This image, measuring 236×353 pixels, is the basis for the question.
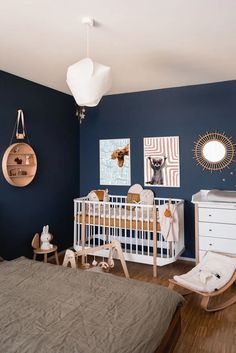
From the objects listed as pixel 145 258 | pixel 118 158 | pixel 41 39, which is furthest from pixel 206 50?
pixel 145 258

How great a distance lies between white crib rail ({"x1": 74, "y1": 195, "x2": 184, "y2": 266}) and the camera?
3520 millimetres

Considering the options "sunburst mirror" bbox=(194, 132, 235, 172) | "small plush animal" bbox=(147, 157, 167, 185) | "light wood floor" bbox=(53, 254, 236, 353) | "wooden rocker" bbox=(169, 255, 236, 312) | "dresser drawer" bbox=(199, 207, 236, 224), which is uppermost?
"sunburst mirror" bbox=(194, 132, 235, 172)

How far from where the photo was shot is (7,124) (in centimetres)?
334

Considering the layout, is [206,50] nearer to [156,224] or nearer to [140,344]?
[156,224]

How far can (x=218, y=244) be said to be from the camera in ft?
10.3

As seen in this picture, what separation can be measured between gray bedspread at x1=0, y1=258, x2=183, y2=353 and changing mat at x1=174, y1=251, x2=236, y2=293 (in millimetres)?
712

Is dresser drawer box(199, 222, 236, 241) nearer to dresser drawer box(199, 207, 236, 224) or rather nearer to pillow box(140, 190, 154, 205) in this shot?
dresser drawer box(199, 207, 236, 224)

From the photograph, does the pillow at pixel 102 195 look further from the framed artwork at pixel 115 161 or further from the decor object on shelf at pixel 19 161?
the decor object on shelf at pixel 19 161

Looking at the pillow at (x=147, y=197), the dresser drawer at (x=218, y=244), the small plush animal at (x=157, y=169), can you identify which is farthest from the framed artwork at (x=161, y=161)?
the dresser drawer at (x=218, y=244)

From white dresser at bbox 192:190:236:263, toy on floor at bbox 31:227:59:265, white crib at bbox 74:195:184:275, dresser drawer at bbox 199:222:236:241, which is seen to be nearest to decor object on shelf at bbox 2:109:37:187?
toy on floor at bbox 31:227:59:265

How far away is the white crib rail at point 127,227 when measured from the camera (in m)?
3.52

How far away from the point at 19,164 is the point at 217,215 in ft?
8.00

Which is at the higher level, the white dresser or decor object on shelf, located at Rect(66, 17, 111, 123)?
decor object on shelf, located at Rect(66, 17, 111, 123)

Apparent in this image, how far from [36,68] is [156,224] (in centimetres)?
233
